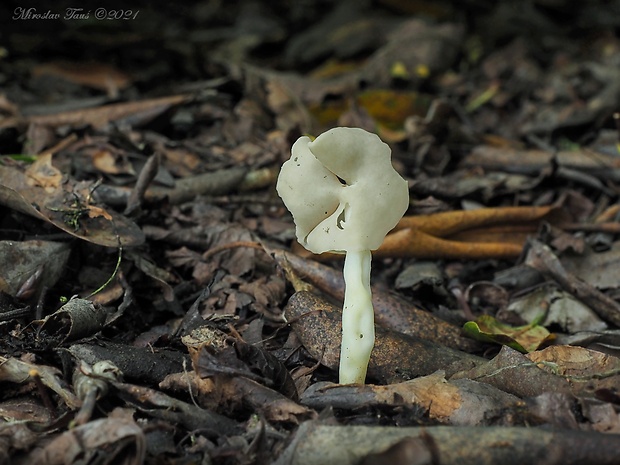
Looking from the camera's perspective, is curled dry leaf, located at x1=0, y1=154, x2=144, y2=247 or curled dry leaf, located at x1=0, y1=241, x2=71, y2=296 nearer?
curled dry leaf, located at x1=0, y1=241, x2=71, y2=296

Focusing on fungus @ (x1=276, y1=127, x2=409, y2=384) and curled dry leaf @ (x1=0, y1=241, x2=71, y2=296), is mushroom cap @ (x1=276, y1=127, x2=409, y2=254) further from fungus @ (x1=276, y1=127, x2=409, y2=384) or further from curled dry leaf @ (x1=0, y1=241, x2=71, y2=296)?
curled dry leaf @ (x1=0, y1=241, x2=71, y2=296)

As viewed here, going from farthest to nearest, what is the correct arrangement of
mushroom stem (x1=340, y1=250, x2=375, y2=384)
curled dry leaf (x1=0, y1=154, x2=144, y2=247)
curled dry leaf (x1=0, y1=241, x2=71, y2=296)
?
curled dry leaf (x1=0, y1=154, x2=144, y2=247)
curled dry leaf (x1=0, y1=241, x2=71, y2=296)
mushroom stem (x1=340, y1=250, x2=375, y2=384)

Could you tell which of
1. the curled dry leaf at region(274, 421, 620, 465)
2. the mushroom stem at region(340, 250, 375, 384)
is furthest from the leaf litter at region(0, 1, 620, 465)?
the mushroom stem at region(340, 250, 375, 384)

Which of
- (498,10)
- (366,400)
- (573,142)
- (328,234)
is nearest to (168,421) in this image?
(366,400)

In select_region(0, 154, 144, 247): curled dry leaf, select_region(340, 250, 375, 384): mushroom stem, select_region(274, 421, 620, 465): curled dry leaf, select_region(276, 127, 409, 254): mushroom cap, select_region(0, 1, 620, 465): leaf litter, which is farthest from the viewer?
select_region(0, 154, 144, 247): curled dry leaf

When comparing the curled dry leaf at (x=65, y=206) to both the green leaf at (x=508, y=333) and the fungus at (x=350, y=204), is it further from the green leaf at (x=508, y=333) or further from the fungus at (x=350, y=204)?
the green leaf at (x=508, y=333)

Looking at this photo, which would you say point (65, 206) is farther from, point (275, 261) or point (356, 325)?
point (356, 325)

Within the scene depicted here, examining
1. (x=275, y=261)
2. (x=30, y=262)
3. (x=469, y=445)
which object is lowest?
(x=275, y=261)

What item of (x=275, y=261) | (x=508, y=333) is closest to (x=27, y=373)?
(x=275, y=261)
